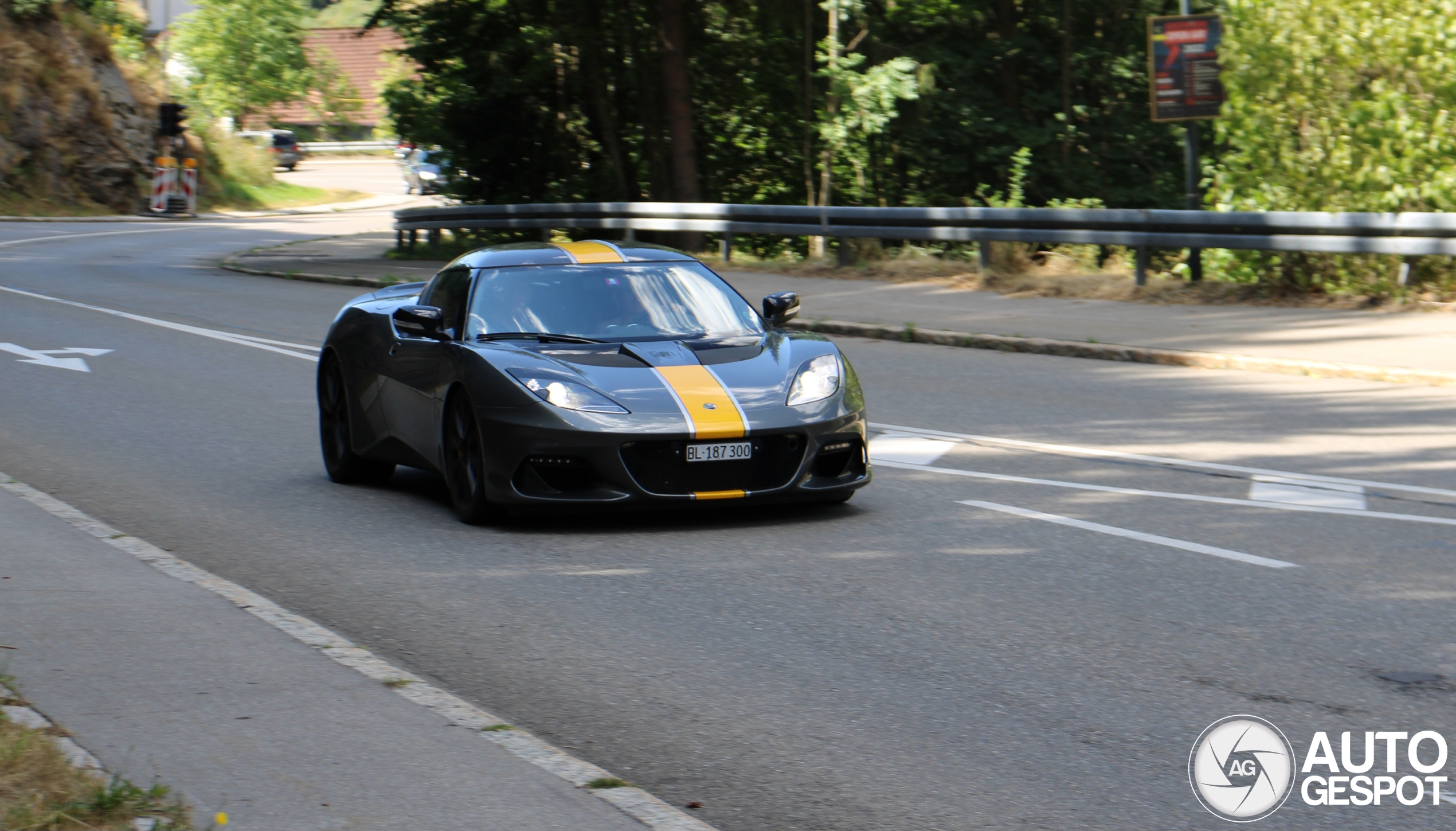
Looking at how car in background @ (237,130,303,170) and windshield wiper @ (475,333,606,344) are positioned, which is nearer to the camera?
windshield wiper @ (475,333,606,344)

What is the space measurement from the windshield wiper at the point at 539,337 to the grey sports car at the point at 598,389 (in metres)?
0.01

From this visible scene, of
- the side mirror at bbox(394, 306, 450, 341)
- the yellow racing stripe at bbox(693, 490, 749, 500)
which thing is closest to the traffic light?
the side mirror at bbox(394, 306, 450, 341)

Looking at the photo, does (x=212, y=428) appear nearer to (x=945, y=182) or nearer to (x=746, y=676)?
(x=746, y=676)

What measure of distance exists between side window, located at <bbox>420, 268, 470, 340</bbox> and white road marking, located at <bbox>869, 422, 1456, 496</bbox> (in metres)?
3.25

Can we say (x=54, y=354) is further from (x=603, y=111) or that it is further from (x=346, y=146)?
(x=346, y=146)

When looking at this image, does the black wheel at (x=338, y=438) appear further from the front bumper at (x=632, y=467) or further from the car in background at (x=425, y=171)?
the car in background at (x=425, y=171)

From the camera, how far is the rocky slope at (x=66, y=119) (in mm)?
50594

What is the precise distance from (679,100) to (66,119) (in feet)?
105

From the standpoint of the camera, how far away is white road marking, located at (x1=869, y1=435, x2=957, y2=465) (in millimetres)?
9984

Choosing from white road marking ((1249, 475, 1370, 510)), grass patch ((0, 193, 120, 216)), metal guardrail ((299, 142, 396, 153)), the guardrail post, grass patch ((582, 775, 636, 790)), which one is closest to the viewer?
grass patch ((582, 775, 636, 790))

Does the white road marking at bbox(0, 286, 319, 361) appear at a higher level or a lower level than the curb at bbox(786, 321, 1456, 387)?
higher

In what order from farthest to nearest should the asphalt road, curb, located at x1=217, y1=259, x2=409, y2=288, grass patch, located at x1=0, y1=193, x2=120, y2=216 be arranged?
grass patch, located at x1=0, y1=193, x2=120, y2=216 < curb, located at x1=217, y1=259, x2=409, y2=288 < the asphalt road

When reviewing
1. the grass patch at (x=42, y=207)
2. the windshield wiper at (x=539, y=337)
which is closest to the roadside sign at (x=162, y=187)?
the grass patch at (x=42, y=207)

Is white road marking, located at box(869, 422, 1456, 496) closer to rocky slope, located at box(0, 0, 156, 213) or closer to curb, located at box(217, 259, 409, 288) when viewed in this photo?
curb, located at box(217, 259, 409, 288)
